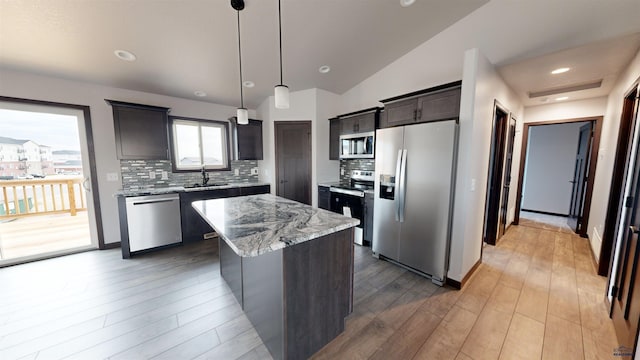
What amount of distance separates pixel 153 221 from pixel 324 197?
265 cm

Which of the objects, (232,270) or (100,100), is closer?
(232,270)

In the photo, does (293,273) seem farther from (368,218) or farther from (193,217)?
(193,217)

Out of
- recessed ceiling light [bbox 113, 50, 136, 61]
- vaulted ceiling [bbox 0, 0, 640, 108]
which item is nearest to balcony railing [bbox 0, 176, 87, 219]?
vaulted ceiling [bbox 0, 0, 640, 108]

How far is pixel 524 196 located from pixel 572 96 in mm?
2948

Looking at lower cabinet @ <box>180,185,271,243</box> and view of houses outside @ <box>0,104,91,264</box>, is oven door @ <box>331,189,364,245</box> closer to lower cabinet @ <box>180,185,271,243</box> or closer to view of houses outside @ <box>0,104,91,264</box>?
lower cabinet @ <box>180,185,271,243</box>

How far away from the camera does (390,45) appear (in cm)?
289

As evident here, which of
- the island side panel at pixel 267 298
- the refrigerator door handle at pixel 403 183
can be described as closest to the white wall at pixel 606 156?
A: the refrigerator door handle at pixel 403 183

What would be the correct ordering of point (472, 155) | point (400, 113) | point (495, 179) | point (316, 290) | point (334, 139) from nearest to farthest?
point (316, 290), point (472, 155), point (400, 113), point (495, 179), point (334, 139)

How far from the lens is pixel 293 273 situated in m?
1.35

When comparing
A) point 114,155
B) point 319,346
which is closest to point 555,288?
point 319,346

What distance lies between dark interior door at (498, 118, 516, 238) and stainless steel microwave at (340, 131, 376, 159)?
215 cm

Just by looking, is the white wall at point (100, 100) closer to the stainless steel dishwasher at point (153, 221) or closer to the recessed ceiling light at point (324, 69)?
the stainless steel dishwasher at point (153, 221)

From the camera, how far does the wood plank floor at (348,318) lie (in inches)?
61.5

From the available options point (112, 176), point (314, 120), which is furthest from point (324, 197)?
point (112, 176)
